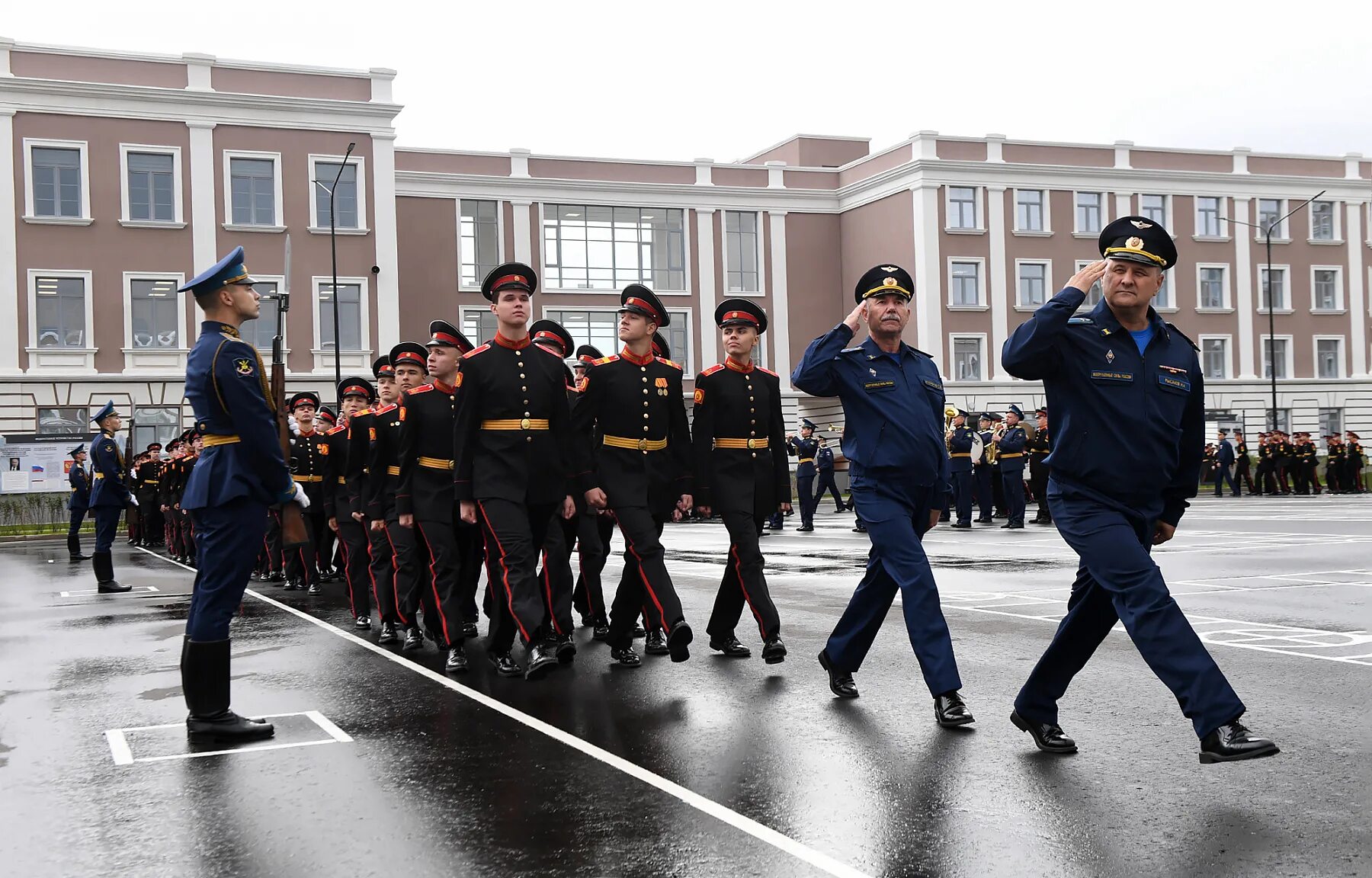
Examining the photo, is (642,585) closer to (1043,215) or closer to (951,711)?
(951,711)

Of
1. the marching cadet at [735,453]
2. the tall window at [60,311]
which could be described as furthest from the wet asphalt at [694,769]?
the tall window at [60,311]

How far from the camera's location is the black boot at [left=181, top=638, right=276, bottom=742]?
6625 mm

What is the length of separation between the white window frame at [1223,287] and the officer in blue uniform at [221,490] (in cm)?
6467

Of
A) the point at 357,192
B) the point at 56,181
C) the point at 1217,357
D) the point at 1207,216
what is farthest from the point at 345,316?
the point at 1217,357

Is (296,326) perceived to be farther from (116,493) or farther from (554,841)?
(554,841)

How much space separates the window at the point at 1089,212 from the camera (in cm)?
6381

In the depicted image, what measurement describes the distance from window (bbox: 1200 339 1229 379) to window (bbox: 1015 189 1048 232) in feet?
33.5

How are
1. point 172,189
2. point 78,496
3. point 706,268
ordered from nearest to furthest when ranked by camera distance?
point 78,496, point 172,189, point 706,268

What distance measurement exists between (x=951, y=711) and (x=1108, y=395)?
1.64 metres

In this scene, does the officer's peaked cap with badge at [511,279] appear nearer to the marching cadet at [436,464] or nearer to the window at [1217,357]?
the marching cadet at [436,464]

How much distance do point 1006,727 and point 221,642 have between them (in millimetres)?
3748

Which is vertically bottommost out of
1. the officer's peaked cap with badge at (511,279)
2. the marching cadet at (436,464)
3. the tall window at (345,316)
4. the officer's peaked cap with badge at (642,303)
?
the marching cadet at (436,464)

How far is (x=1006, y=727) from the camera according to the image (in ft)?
20.9

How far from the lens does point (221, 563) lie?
680 cm
